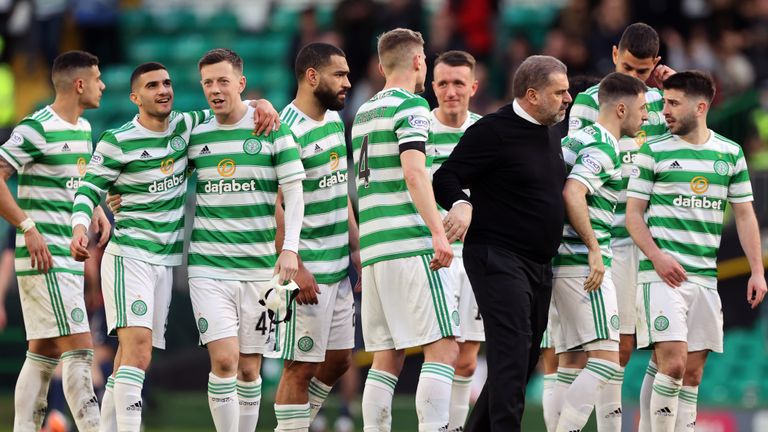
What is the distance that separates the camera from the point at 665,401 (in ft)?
Result: 32.0

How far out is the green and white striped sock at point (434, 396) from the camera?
8.88 metres

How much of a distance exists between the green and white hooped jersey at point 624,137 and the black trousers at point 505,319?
→ 1.82 metres

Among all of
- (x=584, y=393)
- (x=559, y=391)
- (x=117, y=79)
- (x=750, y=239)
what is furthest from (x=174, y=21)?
(x=584, y=393)

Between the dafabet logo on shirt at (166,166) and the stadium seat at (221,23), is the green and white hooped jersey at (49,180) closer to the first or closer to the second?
the dafabet logo on shirt at (166,166)

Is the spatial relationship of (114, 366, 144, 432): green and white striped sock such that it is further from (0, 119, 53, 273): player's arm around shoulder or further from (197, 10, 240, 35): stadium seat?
(197, 10, 240, 35): stadium seat

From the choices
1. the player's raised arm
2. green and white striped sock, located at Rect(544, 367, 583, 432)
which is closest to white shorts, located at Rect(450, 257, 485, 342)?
green and white striped sock, located at Rect(544, 367, 583, 432)

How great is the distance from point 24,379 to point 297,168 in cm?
271

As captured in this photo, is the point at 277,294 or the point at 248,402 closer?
the point at 277,294

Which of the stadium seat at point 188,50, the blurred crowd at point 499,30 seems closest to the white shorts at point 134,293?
the blurred crowd at point 499,30

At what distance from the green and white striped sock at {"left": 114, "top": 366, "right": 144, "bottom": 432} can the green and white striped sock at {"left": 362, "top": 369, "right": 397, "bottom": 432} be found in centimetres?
150

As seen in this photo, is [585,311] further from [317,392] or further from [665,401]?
[317,392]

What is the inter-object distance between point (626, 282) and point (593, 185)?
1.50m

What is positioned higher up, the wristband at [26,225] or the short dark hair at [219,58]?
the short dark hair at [219,58]

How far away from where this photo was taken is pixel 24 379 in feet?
33.7
